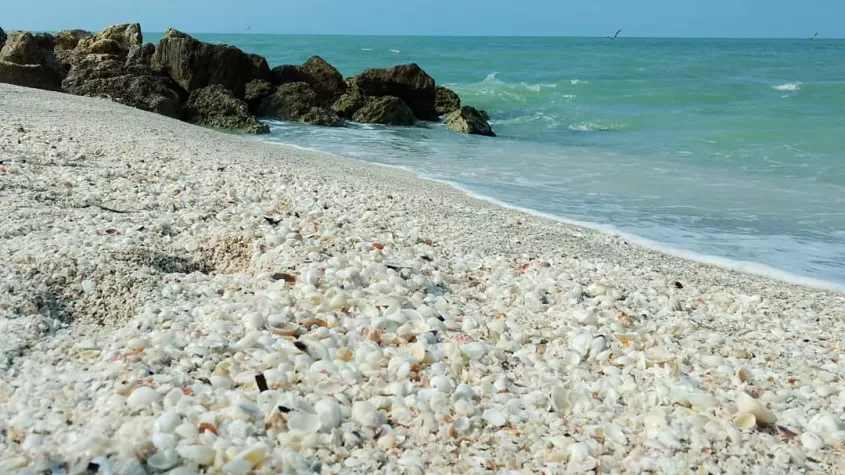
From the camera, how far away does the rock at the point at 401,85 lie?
19.5 metres

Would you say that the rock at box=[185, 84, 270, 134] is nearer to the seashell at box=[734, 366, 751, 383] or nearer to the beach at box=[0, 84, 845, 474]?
the beach at box=[0, 84, 845, 474]

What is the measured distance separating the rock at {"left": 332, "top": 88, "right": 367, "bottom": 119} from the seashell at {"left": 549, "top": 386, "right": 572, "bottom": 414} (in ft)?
52.8

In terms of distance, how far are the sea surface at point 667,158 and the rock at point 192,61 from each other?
2.05m

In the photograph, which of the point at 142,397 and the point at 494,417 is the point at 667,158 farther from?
the point at 142,397

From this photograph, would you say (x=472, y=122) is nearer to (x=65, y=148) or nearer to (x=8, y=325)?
(x=65, y=148)

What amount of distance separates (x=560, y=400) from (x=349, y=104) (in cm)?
1645

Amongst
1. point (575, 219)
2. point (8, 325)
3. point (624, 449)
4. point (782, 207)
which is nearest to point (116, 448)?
point (8, 325)

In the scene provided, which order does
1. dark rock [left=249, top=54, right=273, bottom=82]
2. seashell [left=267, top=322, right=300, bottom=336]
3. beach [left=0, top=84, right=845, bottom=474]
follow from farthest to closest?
dark rock [left=249, top=54, right=273, bottom=82]
seashell [left=267, top=322, right=300, bottom=336]
beach [left=0, top=84, right=845, bottom=474]

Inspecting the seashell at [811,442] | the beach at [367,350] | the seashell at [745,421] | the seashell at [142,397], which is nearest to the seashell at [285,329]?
the beach at [367,350]

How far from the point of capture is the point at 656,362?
3.03 metres

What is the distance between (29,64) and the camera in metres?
14.9

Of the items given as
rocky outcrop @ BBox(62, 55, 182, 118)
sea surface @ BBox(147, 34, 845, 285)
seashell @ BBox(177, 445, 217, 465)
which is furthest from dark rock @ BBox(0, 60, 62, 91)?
seashell @ BBox(177, 445, 217, 465)

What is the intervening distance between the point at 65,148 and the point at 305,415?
5.51 metres

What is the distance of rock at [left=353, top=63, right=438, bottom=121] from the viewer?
1952 cm
